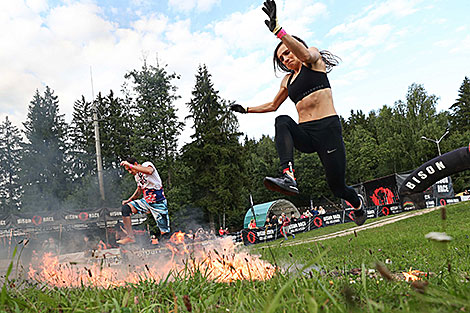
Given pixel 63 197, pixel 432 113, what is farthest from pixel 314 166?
pixel 63 197

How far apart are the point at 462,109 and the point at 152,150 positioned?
166 feet

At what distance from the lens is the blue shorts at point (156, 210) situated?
5.88m

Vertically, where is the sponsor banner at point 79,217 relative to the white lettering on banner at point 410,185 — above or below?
above

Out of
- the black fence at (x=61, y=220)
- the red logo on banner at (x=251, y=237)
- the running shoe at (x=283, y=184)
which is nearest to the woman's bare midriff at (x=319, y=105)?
the running shoe at (x=283, y=184)

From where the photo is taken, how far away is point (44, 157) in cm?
3650

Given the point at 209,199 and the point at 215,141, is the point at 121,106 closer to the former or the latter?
the point at 215,141

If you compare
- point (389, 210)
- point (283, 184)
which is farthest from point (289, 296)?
point (389, 210)

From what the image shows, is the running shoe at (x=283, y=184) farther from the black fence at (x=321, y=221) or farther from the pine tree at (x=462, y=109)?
the pine tree at (x=462, y=109)

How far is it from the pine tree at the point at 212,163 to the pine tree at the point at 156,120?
2.11 metres

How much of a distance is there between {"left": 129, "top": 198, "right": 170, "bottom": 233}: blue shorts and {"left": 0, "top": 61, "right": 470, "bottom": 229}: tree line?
65.2 feet

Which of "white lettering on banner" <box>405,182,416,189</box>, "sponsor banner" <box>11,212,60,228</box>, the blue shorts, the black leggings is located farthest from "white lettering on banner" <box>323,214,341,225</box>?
the black leggings

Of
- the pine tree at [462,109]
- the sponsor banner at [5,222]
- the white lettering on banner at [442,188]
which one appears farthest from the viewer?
the pine tree at [462,109]

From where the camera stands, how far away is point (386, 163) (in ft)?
163

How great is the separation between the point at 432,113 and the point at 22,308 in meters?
48.3
